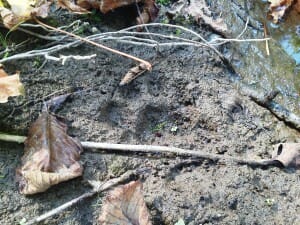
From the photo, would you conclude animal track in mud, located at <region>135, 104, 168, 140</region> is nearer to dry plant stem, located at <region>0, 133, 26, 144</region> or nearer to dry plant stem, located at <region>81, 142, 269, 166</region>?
dry plant stem, located at <region>81, 142, 269, 166</region>

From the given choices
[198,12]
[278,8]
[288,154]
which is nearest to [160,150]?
[288,154]

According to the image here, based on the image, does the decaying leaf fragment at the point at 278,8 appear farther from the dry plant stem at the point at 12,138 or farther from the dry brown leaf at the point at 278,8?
the dry plant stem at the point at 12,138

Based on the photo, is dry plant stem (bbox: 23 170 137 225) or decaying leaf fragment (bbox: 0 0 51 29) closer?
dry plant stem (bbox: 23 170 137 225)

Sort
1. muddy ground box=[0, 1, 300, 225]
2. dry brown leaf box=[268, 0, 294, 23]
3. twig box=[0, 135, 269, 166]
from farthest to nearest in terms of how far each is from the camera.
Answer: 1. dry brown leaf box=[268, 0, 294, 23]
2. twig box=[0, 135, 269, 166]
3. muddy ground box=[0, 1, 300, 225]

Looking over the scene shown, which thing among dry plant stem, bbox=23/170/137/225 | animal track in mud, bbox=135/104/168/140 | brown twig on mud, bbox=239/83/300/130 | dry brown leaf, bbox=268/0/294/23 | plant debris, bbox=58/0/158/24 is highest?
dry brown leaf, bbox=268/0/294/23

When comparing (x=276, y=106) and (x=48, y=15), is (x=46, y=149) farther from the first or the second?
(x=276, y=106)

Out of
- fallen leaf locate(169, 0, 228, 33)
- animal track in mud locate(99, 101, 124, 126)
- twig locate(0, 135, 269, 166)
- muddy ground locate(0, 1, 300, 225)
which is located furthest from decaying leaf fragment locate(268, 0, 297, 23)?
animal track in mud locate(99, 101, 124, 126)

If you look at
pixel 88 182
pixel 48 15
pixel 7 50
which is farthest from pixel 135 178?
pixel 48 15
